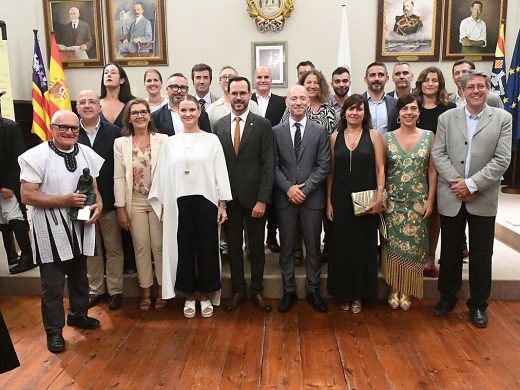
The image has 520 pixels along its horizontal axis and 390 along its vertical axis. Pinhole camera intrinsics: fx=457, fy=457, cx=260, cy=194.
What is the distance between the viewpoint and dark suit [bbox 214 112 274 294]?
313cm

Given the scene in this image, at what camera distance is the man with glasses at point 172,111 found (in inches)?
136

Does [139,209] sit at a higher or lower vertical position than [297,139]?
lower

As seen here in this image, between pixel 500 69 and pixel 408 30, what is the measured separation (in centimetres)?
128

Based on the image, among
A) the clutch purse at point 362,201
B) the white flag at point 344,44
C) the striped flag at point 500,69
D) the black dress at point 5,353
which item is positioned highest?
the white flag at point 344,44

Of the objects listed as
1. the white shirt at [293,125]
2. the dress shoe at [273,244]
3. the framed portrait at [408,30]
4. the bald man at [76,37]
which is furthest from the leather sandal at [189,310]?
the bald man at [76,37]

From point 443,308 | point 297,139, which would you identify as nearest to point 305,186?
point 297,139

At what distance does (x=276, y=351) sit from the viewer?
273 cm

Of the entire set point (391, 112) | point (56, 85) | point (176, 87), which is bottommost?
point (391, 112)

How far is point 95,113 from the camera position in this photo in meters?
3.13

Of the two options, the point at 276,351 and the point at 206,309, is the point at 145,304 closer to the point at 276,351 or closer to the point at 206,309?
the point at 206,309

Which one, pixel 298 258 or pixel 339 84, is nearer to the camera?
pixel 339 84

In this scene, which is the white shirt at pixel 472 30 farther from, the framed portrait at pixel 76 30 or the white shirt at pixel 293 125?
the framed portrait at pixel 76 30

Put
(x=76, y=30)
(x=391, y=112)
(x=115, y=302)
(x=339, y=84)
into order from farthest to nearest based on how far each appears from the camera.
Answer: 1. (x=76, y=30)
2. (x=339, y=84)
3. (x=391, y=112)
4. (x=115, y=302)

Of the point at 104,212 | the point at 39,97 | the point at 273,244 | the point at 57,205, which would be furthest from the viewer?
the point at 39,97
